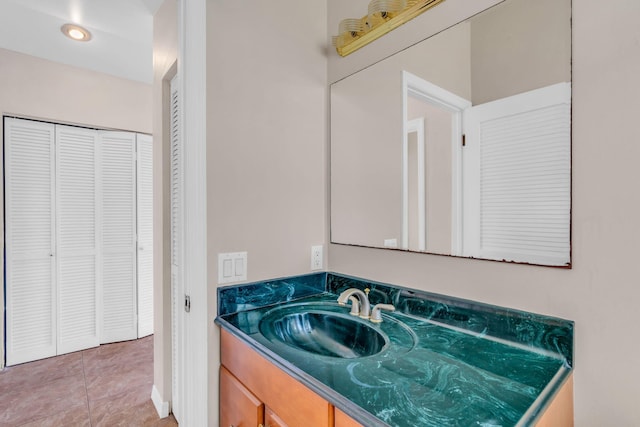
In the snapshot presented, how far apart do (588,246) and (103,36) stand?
3.01 m

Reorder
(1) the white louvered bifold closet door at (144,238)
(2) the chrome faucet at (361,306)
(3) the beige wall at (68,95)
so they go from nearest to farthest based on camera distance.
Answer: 1. (2) the chrome faucet at (361,306)
2. (3) the beige wall at (68,95)
3. (1) the white louvered bifold closet door at (144,238)

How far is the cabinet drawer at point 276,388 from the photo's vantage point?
0.73 meters

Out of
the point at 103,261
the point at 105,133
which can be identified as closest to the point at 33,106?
the point at 105,133

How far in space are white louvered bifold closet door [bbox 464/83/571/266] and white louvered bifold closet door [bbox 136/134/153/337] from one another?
2.94 meters

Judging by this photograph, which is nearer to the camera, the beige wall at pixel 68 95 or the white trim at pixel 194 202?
the white trim at pixel 194 202

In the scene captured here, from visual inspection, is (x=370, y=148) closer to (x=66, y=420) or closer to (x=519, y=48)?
(x=519, y=48)

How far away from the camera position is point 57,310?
2.67 meters

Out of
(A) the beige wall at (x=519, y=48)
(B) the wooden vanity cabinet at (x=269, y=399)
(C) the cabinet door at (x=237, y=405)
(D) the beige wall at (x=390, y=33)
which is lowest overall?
(C) the cabinet door at (x=237, y=405)

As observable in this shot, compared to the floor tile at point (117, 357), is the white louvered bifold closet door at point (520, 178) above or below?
above

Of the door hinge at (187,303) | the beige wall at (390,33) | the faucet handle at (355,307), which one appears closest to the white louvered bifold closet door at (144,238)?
the door hinge at (187,303)

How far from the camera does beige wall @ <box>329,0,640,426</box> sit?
75 centimetres

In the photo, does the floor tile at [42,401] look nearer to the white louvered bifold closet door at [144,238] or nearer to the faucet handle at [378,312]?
the white louvered bifold closet door at [144,238]

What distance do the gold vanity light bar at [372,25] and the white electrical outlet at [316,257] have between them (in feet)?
3.07

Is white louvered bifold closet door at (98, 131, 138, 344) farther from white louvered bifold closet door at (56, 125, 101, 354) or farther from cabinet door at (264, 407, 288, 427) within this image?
cabinet door at (264, 407, 288, 427)
